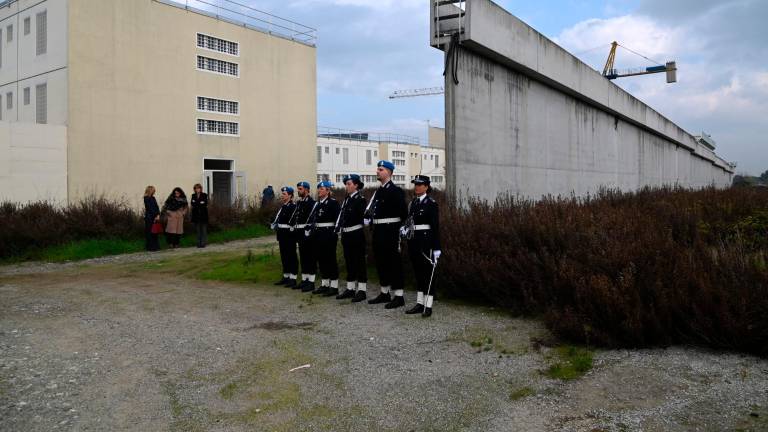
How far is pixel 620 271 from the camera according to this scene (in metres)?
6.27

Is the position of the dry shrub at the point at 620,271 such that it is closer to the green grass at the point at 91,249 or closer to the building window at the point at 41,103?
the green grass at the point at 91,249

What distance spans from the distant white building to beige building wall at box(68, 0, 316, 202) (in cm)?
2178

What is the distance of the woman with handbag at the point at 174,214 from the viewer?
53.6ft

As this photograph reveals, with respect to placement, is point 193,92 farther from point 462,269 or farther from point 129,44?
point 462,269

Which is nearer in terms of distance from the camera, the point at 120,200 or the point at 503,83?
the point at 503,83

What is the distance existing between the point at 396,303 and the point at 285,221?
9.65ft

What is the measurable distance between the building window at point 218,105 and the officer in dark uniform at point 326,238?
63.8 feet

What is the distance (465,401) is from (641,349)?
2.13m

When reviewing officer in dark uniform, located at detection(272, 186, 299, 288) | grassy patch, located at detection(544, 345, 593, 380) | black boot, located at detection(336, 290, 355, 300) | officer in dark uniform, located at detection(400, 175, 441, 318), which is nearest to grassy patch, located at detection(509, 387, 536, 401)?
grassy patch, located at detection(544, 345, 593, 380)

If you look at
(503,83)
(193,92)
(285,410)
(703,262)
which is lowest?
(285,410)

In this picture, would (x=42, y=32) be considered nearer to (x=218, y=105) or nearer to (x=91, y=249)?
(x=218, y=105)

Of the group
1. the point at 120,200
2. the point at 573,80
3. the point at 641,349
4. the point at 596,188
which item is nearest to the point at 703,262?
the point at 641,349

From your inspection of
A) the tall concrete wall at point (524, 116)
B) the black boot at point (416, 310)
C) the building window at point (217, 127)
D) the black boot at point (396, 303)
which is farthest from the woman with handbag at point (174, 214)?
the building window at point (217, 127)

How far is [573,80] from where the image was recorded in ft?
53.0
